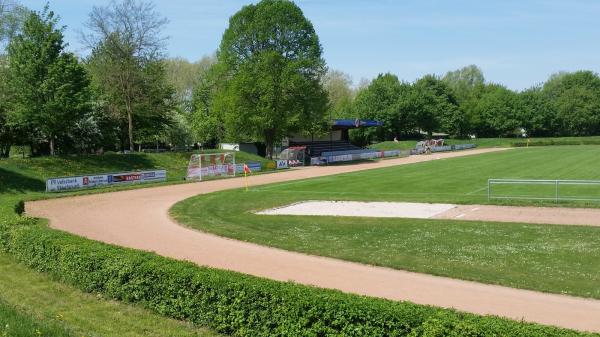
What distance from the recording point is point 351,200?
3030cm

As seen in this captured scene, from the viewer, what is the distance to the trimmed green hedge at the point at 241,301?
782cm

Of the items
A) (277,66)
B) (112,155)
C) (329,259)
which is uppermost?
(277,66)

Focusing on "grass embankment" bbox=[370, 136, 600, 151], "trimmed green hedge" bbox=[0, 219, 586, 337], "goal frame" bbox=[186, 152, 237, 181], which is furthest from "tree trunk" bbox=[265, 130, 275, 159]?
"trimmed green hedge" bbox=[0, 219, 586, 337]

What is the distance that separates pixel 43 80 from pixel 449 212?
3204 centimetres

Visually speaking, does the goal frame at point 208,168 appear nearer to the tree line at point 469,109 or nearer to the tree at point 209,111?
the tree at point 209,111

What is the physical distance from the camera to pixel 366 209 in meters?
26.3

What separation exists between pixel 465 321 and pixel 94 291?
9032mm

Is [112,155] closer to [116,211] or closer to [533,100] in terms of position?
[116,211]

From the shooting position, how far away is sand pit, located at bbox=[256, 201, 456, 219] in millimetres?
24422

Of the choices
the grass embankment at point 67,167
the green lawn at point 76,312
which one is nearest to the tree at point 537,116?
the grass embankment at point 67,167

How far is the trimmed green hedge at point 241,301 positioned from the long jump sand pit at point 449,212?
1334 cm

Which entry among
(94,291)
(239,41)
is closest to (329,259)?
(94,291)

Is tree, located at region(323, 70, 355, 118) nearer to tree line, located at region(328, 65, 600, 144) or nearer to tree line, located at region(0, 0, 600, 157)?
tree line, located at region(328, 65, 600, 144)

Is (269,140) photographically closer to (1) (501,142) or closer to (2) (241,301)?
(2) (241,301)
